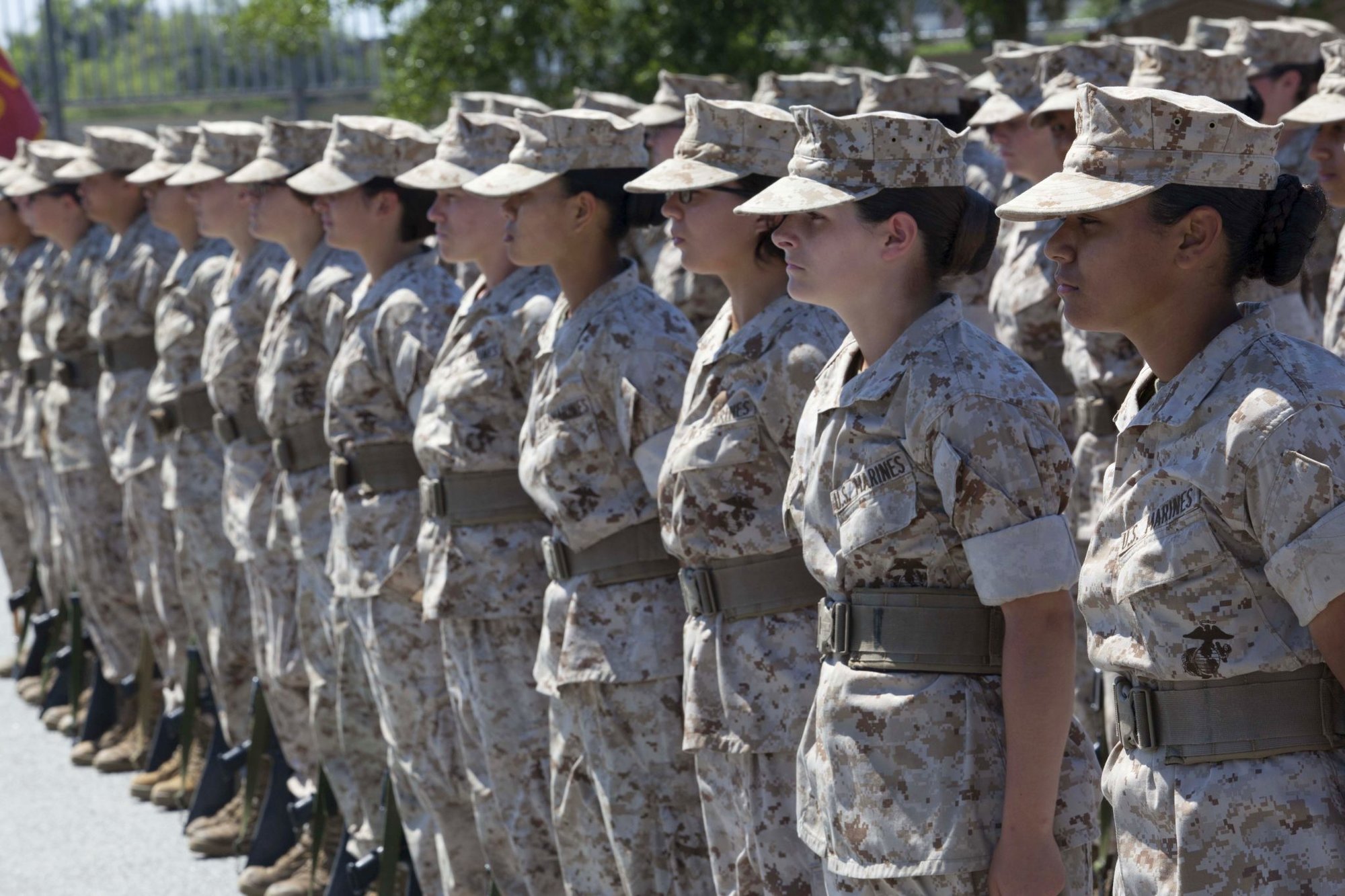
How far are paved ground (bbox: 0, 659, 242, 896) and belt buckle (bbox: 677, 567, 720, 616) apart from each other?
303 cm

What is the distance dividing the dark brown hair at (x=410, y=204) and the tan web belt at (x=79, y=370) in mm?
3291

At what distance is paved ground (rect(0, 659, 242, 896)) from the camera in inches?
235

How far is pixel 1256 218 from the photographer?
96.6 inches

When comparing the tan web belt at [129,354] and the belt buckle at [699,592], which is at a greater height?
the belt buckle at [699,592]

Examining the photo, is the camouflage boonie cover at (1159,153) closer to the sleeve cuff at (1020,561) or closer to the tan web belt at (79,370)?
the sleeve cuff at (1020,561)

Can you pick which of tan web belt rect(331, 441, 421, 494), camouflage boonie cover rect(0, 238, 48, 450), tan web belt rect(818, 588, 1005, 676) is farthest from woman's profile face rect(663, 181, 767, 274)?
camouflage boonie cover rect(0, 238, 48, 450)

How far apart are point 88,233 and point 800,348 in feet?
20.3

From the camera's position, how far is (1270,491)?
2.27 metres

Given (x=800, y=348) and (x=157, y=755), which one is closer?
(x=800, y=348)

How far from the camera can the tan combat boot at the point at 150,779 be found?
6.95 meters

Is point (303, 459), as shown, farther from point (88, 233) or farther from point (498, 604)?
point (88, 233)

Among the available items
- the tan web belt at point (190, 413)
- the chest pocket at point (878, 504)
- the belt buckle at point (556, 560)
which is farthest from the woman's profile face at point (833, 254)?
the tan web belt at point (190, 413)

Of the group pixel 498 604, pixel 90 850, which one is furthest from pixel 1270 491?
pixel 90 850

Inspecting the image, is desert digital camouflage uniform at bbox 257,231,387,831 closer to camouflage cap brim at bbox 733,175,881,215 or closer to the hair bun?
camouflage cap brim at bbox 733,175,881,215
